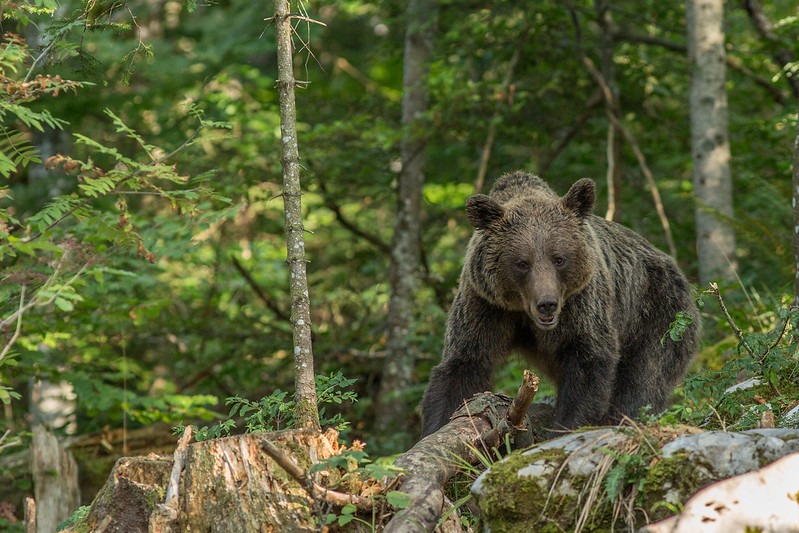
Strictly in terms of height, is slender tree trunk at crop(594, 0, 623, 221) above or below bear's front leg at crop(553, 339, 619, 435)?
above

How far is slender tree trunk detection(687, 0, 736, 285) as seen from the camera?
1041cm

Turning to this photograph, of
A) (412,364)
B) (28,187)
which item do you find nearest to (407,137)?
(412,364)

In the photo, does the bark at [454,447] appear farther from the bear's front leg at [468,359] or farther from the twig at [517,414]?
the bear's front leg at [468,359]

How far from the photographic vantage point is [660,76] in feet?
41.2

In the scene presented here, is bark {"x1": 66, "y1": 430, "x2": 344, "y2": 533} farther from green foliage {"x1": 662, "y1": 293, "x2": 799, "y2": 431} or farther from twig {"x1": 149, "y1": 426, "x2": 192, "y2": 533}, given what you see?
green foliage {"x1": 662, "y1": 293, "x2": 799, "y2": 431}

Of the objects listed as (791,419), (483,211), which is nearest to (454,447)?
(791,419)

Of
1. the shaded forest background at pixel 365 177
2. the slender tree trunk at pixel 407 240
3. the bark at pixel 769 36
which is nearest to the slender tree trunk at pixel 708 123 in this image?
the shaded forest background at pixel 365 177

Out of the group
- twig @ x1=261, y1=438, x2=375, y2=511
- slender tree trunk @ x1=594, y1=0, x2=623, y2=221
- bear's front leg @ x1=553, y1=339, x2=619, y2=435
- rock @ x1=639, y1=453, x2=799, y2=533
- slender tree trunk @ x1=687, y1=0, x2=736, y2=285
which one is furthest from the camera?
slender tree trunk @ x1=594, y1=0, x2=623, y2=221

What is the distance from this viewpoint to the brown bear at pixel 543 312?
651 centimetres

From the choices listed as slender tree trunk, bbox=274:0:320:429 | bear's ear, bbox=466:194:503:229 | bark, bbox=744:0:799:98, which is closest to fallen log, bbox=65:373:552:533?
slender tree trunk, bbox=274:0:320:429

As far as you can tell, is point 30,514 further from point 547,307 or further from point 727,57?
point 727,57

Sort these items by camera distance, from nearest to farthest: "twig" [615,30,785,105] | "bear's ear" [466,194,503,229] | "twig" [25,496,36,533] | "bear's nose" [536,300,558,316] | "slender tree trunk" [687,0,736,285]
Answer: "twig" [25,496,36,533] < "bear's nose" [536,300,558,316] < "bear's ear" [466,194,503,229] < "slender tree trunk" [687,0,736,285] < "twig" [615,30,785,105]

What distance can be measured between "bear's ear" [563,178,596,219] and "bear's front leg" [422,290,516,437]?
1005mm

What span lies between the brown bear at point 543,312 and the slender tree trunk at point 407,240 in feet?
13.2
